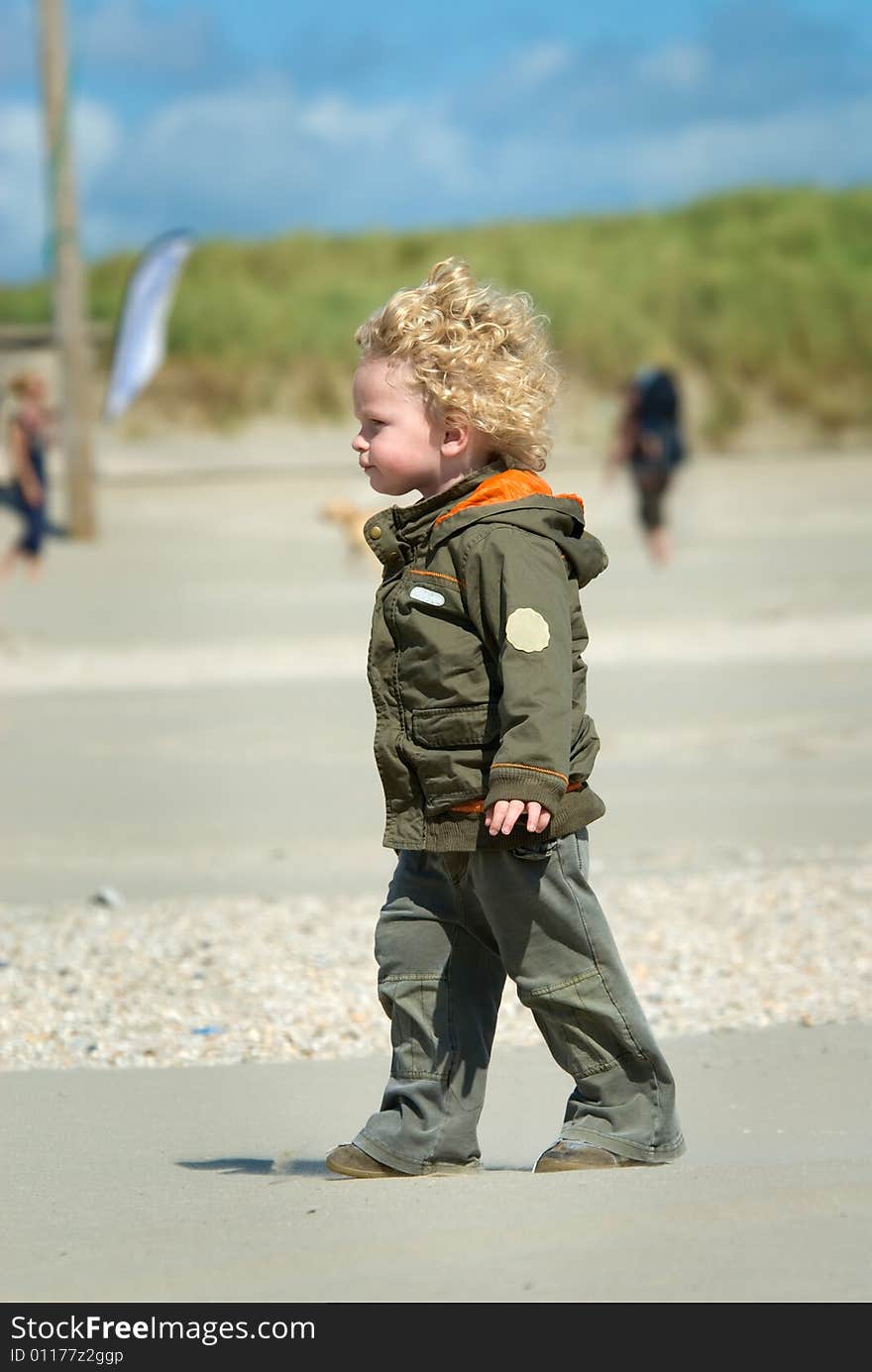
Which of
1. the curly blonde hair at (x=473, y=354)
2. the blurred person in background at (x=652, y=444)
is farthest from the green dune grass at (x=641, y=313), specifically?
the curly blonde hair at (x=473, y=354)

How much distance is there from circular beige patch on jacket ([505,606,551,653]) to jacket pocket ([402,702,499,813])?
14 centimetres

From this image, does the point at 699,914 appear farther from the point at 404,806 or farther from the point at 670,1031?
the point at 404,806

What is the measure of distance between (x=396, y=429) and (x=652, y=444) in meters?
15.2

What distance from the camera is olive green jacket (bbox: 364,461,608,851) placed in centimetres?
315

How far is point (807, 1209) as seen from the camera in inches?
115

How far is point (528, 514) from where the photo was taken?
3.24 meters

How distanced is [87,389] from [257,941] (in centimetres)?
1615

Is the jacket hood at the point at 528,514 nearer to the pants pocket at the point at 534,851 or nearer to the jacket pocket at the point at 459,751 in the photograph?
the jacket pocket at the point at 459,751

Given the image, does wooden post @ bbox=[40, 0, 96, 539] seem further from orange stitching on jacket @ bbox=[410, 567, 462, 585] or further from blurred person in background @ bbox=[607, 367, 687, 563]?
orange stitching on jacket @ bbox=[410, 567, 462, 585]

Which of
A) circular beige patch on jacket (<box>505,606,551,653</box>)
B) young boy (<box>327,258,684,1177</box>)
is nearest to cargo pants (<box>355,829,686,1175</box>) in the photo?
young boy (<box>327,258,684,1177</box>)

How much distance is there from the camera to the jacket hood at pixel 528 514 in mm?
3242

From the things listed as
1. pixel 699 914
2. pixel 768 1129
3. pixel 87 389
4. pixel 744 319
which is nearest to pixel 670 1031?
pixel 768 1129

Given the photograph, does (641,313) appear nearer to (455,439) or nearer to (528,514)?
(455,439)

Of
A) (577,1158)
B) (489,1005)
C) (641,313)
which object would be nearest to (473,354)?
(489,1005)
